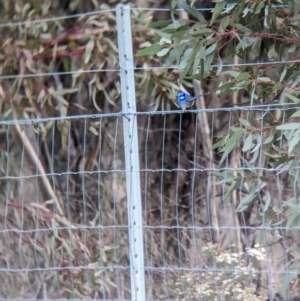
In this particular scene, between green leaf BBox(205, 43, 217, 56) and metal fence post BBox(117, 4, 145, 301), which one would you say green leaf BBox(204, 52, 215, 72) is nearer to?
green leaf BBox(205, 43, 217, 56)

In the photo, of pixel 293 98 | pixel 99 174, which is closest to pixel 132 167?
pixel 293 98

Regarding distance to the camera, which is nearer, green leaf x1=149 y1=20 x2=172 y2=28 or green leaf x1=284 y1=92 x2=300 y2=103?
green leaf x1=284 y1=92 x2=300 y2=103

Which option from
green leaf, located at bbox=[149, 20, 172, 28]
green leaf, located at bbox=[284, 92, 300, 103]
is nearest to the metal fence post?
green leaf, located at bbox=[149, 20, 172, 28]

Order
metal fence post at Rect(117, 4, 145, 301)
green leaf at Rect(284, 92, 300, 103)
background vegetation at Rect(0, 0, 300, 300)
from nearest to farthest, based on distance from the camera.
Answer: green leaf at Rect(284, 92, 300, 103) < metal fence post at Rect(117, 4, 145, 301) < background vegetation at Rect(0, 0, 300, 300)

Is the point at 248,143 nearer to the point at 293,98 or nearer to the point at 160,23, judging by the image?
the point at 293,98

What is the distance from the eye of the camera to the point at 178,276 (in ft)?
13.4

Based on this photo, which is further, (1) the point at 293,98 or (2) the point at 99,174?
(2) the point at 99,174

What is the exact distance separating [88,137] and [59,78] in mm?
423

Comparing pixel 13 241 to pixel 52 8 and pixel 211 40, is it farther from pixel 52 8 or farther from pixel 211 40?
pixel 211 40

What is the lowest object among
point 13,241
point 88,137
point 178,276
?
point 178,276

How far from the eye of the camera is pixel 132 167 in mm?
2850

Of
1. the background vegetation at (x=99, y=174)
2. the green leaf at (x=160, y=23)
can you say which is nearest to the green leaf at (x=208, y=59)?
the green leaf at (x=160, y=23)

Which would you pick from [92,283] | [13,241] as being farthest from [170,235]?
[13,241]

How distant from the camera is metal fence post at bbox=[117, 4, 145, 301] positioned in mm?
2846
